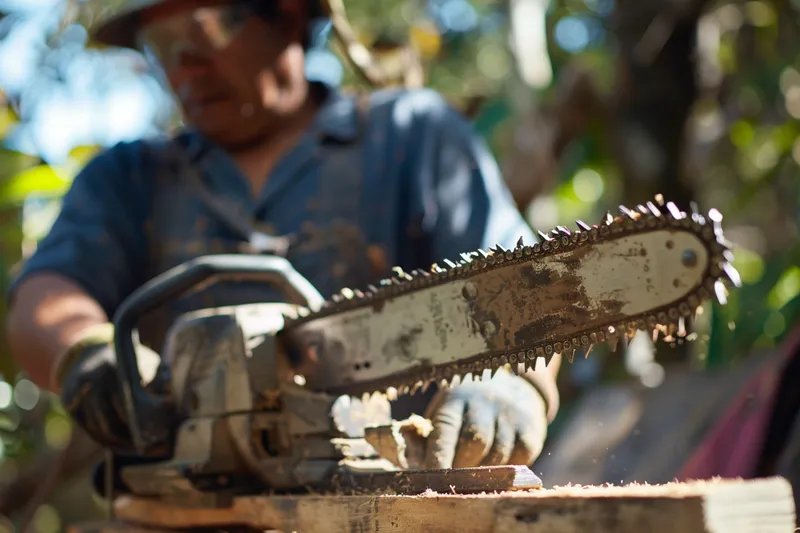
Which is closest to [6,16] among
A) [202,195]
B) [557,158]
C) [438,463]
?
[202,195]

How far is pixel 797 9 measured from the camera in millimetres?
4590

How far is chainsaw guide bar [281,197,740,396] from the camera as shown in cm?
111

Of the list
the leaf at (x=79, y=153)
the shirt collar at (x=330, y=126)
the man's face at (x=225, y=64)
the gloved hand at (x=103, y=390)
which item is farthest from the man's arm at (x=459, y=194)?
the leaf at (x=79, y=153)

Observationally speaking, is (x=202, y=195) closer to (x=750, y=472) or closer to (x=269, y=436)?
(x=269, y=436)

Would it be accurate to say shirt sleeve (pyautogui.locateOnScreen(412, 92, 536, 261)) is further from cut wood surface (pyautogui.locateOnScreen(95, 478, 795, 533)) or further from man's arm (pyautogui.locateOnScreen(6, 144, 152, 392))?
cut wood surface (pyautogui.locateOnScreen(95, 478, 795, 533))

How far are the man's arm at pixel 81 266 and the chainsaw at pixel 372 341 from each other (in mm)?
376

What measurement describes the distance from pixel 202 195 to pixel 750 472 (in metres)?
1.36

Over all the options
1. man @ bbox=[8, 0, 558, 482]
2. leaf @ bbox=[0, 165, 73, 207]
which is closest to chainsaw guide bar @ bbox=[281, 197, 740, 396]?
man @ bbox=[8, 0, 558, 482]

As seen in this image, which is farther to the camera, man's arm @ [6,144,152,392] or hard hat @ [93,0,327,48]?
hard hat @ [93,0,327,48]

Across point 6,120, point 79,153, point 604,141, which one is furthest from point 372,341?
point 604,141

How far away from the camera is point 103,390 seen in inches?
65.4

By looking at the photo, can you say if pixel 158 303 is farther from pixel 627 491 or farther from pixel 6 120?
pixel 6 120

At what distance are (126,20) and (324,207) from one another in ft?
2.46

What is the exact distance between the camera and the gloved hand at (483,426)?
1377 millimetres
